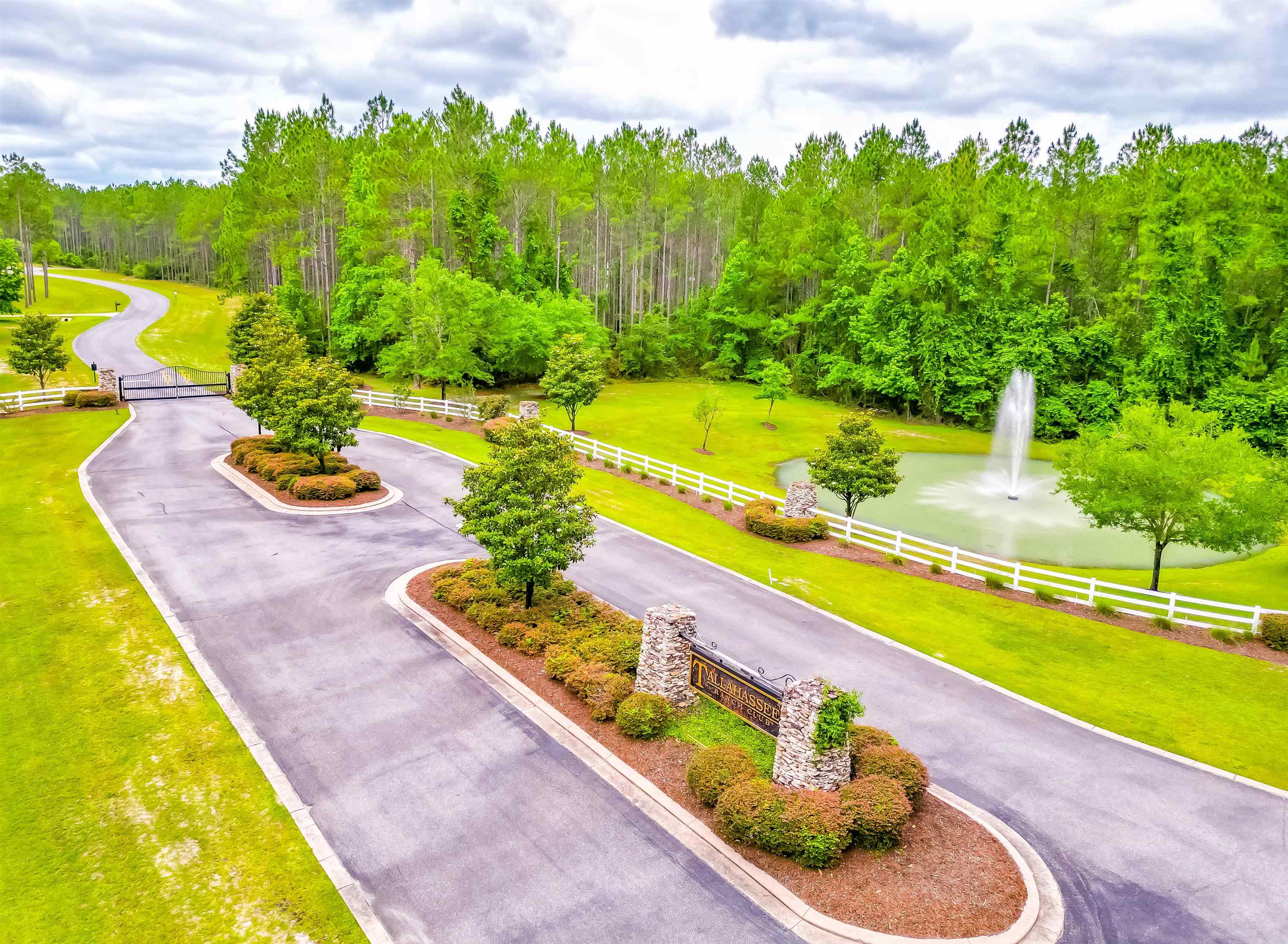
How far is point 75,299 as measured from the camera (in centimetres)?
8838

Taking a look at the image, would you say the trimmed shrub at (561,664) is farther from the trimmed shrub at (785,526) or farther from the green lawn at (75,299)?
the green lawn at (75,299)

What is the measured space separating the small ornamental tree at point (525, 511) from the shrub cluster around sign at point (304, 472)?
11438mm

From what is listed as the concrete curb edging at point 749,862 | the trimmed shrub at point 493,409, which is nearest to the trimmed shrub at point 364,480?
the trimmed shrub at point 493,409

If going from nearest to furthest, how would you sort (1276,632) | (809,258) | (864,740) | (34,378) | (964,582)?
1. (864,740)
2. (1276,632)
3. (964,582)
4. (34,378)
5. (809,258)

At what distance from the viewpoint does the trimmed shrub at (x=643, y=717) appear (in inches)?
593

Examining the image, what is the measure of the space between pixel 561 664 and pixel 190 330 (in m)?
73.4

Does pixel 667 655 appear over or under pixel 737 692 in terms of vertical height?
over

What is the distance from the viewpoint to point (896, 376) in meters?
63.0

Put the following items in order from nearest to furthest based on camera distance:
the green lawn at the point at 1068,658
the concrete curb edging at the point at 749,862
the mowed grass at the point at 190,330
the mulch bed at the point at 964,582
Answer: the concrete curb edging at the point at 749,862 < the green lawn at the point at 1068,658 < the mulch bed at the point at 964,582 < the mowed grass at the point at 190,330

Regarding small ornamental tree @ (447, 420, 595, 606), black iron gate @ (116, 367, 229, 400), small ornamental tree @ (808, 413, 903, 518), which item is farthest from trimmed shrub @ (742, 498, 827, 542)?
black iron gate @ (116, 367, 229, 400)

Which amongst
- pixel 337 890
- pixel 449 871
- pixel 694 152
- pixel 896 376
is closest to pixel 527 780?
pixel 449 871

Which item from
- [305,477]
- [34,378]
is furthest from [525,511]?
[34,378]

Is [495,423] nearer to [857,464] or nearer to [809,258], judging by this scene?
[857,464]

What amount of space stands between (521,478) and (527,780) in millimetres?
7798
